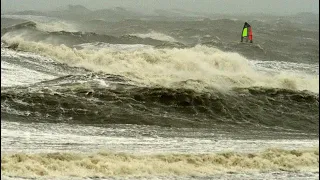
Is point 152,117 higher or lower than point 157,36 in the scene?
lower

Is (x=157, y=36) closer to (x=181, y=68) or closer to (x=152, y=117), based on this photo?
(x=181, y=68)

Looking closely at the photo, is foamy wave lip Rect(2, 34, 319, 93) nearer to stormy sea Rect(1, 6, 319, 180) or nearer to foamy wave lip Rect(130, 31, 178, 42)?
stormy sea Rect(1, 6, 319, 180)

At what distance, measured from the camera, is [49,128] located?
11758mm

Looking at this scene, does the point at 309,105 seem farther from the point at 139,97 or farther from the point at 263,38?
the point at 263,38

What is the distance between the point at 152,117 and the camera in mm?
13617

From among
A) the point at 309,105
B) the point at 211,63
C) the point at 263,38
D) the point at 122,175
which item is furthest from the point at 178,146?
the point at 263,38

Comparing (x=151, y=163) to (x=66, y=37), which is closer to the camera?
(x=151, y=163)

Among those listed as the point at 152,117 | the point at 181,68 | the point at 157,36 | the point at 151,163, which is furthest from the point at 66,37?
the point at 151,163

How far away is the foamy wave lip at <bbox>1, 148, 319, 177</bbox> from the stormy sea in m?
0.02

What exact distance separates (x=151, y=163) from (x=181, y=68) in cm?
1129

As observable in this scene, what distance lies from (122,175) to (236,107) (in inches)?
276

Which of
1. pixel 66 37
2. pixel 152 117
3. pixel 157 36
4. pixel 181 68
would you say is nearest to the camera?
pixel 152 117

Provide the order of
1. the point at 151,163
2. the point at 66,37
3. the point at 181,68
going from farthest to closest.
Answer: the point at 66,37 → the point at 181,68 → the point at 151,163

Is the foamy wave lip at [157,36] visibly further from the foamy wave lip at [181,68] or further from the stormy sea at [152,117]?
the stormy sea at [152,117]
